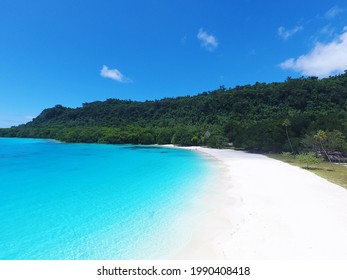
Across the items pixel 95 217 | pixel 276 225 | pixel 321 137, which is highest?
pixel 321 137

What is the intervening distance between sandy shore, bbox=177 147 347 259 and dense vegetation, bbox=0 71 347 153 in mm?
17419

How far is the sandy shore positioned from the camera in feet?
22.4

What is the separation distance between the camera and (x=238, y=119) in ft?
241

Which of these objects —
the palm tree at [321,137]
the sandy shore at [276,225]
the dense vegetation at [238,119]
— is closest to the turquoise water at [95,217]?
the sandy shore at [276,225]

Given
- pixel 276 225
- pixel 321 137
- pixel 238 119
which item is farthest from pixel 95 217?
pixel 238 119

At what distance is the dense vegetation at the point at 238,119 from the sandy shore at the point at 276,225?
686 inches

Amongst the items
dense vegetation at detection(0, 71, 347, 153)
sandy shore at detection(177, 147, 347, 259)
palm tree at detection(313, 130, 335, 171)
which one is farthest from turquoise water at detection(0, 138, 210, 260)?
dense vegetation at detection(0, 71, 347, 153)

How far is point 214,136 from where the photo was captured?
51.2 m

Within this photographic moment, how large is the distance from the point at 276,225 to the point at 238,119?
6809cm

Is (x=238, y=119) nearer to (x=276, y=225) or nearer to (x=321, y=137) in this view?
(x=321, y=137)

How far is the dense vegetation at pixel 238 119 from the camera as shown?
119ft

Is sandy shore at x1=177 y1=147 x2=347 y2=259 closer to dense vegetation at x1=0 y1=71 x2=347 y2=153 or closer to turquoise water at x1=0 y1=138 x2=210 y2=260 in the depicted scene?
turquoise water at x1=0 y1=138 x2=210 y2=260

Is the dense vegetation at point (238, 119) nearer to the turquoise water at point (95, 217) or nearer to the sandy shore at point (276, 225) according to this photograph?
the sandy shore at point (276, 225)

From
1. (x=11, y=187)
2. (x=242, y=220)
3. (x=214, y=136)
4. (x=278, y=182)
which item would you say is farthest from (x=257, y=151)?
(x=11, y=187)
